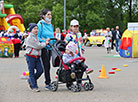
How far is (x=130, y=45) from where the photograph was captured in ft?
68.5

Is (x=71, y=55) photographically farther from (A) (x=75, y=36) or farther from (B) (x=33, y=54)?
(B) (x=33, y=54)

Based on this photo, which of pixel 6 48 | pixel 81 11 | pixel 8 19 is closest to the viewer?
pixel 6 48

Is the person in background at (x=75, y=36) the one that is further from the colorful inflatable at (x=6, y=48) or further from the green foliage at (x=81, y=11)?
the green foliage at (x=81, y=11)

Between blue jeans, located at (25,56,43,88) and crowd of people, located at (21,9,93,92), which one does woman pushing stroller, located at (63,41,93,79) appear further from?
blue jeans, located at (25,56,43,88)

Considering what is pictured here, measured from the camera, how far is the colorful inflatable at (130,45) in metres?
20.7

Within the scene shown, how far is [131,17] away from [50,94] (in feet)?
203

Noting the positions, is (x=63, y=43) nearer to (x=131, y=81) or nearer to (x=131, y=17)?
(x=131, y=81)

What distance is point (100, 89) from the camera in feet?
31.4

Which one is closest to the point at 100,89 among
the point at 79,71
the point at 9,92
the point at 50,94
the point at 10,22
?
the point at 79,71

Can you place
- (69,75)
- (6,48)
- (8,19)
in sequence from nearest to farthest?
(69,75) < (6,48) < (8,19)

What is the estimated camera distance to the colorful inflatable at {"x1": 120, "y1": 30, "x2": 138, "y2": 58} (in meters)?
20.7

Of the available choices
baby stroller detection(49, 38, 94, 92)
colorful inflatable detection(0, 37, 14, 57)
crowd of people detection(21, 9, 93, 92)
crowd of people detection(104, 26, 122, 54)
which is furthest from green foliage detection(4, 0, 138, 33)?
baby stroller detection(49, 38, 94, 92)

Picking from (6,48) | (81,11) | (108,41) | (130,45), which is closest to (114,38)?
(108,41)

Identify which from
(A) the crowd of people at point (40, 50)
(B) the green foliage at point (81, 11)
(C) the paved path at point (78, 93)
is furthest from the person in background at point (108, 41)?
(B) the green foliage at point (81, 11)
